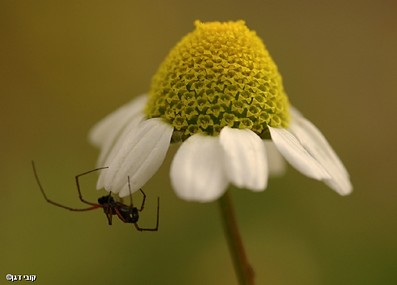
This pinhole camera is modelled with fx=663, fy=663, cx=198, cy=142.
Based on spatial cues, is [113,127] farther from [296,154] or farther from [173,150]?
[173,150]

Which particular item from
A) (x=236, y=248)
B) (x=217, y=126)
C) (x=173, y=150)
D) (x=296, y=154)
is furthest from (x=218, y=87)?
(x=173, y=150)

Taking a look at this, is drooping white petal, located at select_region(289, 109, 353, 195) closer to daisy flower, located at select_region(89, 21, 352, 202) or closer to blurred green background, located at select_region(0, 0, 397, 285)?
daisy flower, located at select_region(89, 21, 352, 202)

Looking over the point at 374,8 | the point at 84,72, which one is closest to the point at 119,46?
the point at 84,72

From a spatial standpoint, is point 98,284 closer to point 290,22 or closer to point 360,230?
point 360,230

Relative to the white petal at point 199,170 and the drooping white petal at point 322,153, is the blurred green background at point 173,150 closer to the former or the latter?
the drooping white petal at point 322,153

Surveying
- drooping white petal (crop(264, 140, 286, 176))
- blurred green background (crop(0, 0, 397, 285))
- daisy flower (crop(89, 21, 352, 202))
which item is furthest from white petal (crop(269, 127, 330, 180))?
blurred green background (crop(0, 0, 397, 285))
